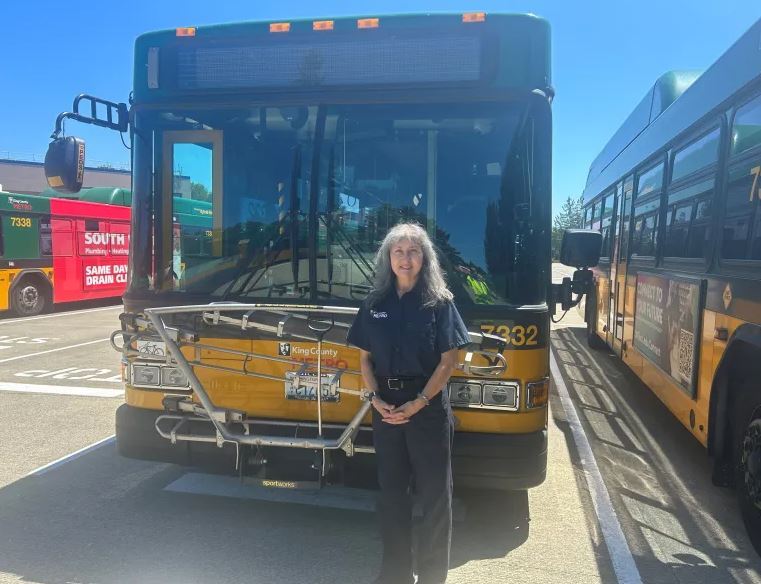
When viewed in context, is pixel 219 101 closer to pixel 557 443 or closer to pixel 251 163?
pixel 251 163

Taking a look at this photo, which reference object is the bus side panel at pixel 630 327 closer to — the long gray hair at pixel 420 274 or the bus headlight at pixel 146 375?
the long gray hair at pixel 420 274

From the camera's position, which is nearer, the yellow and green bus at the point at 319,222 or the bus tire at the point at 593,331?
the yellow and green bus at the point at 319,222

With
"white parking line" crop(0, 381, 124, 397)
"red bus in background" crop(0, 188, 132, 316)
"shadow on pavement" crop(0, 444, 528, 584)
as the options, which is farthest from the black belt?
"red bus in background" crop(0, 188, 132, 316)

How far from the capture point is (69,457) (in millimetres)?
4965

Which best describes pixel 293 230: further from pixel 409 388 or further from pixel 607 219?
pixel 607 219

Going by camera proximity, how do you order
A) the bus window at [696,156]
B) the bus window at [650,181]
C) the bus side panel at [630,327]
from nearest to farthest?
the bus window at [696,156], the bus window at [650,181], the bus side panel at [630,327]

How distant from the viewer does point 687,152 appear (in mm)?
5152

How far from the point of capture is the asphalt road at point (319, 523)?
327cm

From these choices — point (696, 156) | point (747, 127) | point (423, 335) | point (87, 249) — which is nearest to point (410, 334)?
point (423, 335)

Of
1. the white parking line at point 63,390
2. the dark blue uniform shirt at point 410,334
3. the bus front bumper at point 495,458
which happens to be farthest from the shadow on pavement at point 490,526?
the white parking line at point 63,390

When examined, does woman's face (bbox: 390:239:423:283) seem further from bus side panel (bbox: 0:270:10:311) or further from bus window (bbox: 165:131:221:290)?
bus side panel (bbox: 0:270:10:311)

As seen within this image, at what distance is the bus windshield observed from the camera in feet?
11.0

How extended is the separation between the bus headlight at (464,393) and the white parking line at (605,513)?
1182mm

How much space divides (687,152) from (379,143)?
3.11 meters
